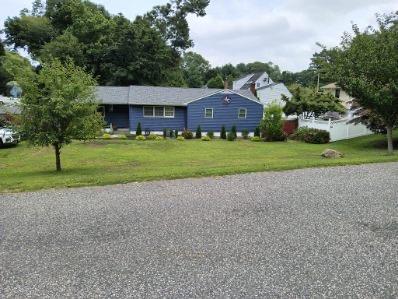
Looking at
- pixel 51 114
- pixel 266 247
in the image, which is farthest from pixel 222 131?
pixel 266 247

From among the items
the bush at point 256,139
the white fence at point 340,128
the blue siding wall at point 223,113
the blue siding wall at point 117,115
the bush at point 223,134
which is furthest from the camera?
the blue siding wall at point 117,115

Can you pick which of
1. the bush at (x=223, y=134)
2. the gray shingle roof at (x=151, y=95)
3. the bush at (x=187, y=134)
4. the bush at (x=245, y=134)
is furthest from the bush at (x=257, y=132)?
the bush at (x=187, y=134)

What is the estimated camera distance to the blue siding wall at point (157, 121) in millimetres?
30141

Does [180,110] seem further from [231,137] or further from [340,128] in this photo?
[340,128]

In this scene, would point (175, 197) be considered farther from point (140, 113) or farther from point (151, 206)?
point (140, 113)

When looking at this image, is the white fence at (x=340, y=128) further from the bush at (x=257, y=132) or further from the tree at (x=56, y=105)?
the tree at (x=56, y=105)

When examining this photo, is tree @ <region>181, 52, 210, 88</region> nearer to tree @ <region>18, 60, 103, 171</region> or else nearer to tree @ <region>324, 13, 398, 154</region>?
tree @ <region>324, 13, 398, 154</region>

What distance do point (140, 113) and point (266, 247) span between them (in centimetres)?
2603

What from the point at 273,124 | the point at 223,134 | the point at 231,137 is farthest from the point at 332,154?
the point at 223,134

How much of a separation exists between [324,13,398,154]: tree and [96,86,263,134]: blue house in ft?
46.1

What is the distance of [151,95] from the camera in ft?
102

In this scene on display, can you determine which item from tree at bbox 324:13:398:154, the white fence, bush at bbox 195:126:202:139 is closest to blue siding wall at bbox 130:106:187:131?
bush at bbox 195:126:202:139

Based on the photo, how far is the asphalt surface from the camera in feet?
14.2

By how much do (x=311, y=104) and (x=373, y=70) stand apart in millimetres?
14430
